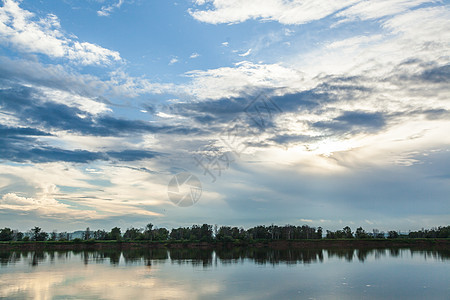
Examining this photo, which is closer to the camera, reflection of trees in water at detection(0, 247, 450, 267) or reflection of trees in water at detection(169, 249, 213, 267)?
reflection of trees in water at detection(169, 249, 213, 267)

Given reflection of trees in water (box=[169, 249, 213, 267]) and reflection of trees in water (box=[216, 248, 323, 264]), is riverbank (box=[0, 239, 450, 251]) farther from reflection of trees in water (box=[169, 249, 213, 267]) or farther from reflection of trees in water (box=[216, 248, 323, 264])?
reflection of trees in water (box=[216, 248, 323, 264])

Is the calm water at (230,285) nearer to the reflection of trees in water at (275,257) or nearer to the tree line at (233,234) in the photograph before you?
the reflection of trees in water at (275,257)

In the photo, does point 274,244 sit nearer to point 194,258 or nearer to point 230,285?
point 194,258

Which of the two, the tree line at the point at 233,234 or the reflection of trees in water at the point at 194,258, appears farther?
the tree line at the point at 233,234

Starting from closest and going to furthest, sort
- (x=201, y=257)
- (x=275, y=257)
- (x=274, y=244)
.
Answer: (x=275, y=257)
(x=201, y=257)
(x=274, y=244)

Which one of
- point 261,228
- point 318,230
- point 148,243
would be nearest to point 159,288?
point 148,243

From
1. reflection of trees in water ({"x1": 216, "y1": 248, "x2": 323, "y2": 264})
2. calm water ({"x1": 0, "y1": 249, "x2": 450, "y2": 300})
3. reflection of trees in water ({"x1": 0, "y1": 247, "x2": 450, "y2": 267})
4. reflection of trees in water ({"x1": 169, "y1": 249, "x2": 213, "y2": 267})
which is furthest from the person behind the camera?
reflection of trees in water ({"x1": 216, "y1": 248, "x2": 323, "y2": 264})

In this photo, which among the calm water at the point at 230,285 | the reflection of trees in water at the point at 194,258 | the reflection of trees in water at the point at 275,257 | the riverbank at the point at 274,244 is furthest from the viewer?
the riverbank at the point at 274,244

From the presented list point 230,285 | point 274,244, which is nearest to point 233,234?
point 274,244

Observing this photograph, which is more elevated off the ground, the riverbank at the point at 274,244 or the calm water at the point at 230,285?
the calm water at the point at 230,285

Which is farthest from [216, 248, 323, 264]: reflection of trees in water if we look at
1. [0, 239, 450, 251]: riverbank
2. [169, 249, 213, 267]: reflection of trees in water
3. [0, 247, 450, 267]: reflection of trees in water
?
[0, 239, 450, 251]: riverbank

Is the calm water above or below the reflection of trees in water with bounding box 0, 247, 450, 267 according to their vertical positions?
above

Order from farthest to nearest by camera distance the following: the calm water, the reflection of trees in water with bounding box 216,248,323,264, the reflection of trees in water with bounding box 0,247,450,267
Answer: the reflection of trees in water with bounding box 216,248,323,264
the reflection of trees in water with bounding box 0,247,450,267
the calm water

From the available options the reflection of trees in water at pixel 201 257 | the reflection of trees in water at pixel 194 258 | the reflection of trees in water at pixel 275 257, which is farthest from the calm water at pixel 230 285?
the reflection of trees in water at pixel 275 257
